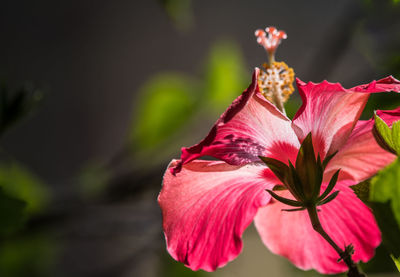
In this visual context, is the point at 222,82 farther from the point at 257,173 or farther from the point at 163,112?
the point at 257,173

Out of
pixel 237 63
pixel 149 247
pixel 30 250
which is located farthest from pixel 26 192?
pixel 237 63

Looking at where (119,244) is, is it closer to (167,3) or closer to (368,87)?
(167,3)

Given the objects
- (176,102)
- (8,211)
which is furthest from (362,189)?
(176,102)

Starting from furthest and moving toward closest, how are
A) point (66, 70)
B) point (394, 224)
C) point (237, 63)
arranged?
1. point (66, 70)
2. point (237, 63)
3. point (394, 224)

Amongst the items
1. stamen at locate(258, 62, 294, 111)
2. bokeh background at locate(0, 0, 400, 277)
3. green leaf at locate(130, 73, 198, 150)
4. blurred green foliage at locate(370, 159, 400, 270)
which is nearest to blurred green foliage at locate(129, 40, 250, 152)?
green leaf at locate(130, 73, 198, 150)

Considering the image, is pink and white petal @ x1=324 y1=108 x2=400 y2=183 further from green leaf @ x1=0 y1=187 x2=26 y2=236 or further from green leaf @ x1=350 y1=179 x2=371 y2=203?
green leaf @ x1=0 y1=187 x2=26 y2=236

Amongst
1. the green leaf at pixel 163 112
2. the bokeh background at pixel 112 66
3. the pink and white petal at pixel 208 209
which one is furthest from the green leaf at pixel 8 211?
the bokeh background at pixel 112 66
